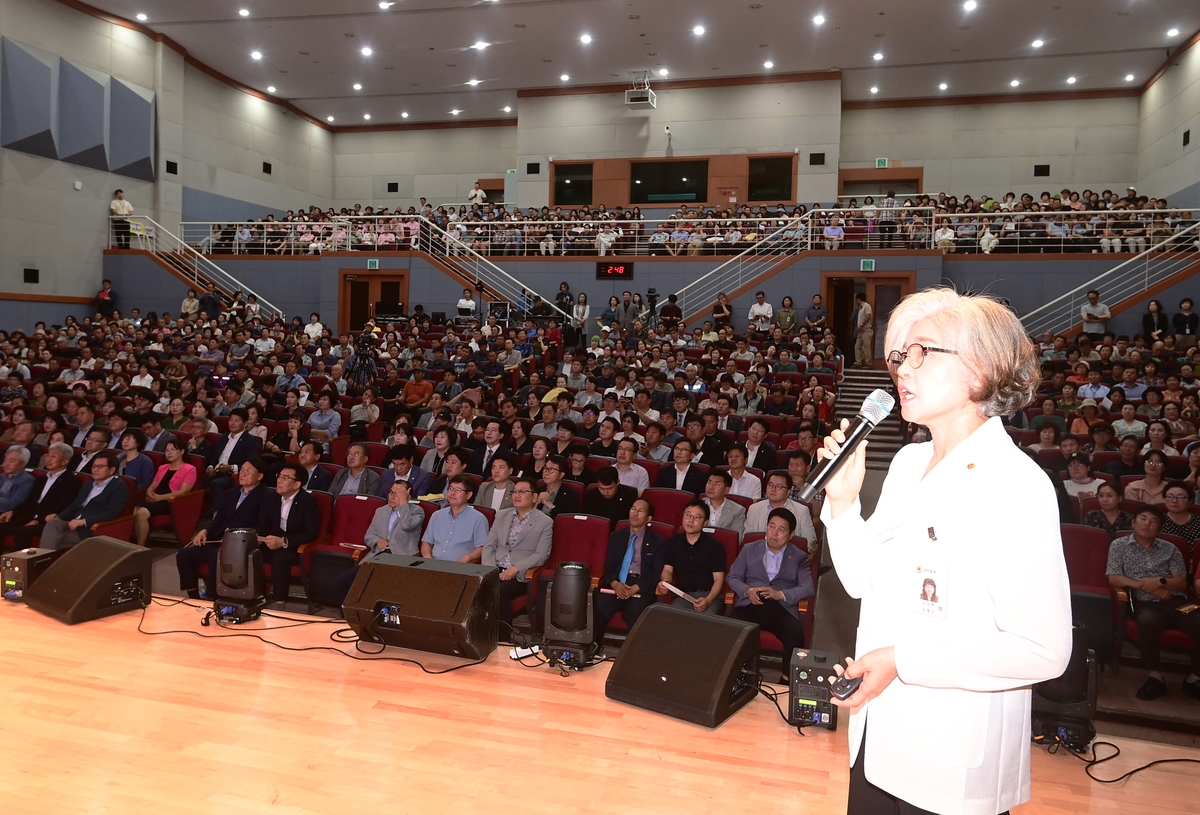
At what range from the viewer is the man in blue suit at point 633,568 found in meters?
4.70

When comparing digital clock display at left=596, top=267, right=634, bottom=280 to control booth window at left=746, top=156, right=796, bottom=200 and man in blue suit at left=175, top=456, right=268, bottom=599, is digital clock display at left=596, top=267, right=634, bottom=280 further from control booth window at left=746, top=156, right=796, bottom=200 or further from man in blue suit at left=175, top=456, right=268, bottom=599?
man in blue suit at left=175, top=456, right=268, bottom=599

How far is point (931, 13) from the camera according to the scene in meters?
14.1

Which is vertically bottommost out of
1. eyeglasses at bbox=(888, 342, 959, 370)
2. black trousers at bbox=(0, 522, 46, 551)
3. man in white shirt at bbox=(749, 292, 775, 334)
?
black trousers at bbox=(0, 522, 46, 551)

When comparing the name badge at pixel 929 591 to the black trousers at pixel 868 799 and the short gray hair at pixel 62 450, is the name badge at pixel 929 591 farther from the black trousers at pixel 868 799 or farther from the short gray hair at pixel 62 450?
the short gray hair at pixel 62 450

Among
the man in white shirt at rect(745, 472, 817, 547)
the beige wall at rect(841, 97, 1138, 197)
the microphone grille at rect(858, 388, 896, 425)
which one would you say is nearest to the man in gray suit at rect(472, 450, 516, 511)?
the man in white shirt at rect(745, 472, 817, 547)

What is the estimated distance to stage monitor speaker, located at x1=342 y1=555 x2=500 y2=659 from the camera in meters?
3.71

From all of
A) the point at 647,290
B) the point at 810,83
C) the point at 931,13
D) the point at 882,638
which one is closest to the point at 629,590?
the point at 882,638

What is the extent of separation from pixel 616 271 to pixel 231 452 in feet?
29.9

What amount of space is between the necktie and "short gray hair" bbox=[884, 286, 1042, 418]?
3.74 m

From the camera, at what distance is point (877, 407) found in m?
1.61

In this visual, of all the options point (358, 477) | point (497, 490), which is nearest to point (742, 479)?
point (497, 490)

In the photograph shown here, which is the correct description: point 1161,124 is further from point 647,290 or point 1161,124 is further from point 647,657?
point 647,657

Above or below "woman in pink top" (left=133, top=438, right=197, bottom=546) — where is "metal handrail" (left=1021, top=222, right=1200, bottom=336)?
above

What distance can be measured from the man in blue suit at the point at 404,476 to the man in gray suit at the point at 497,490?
18.4 inches
